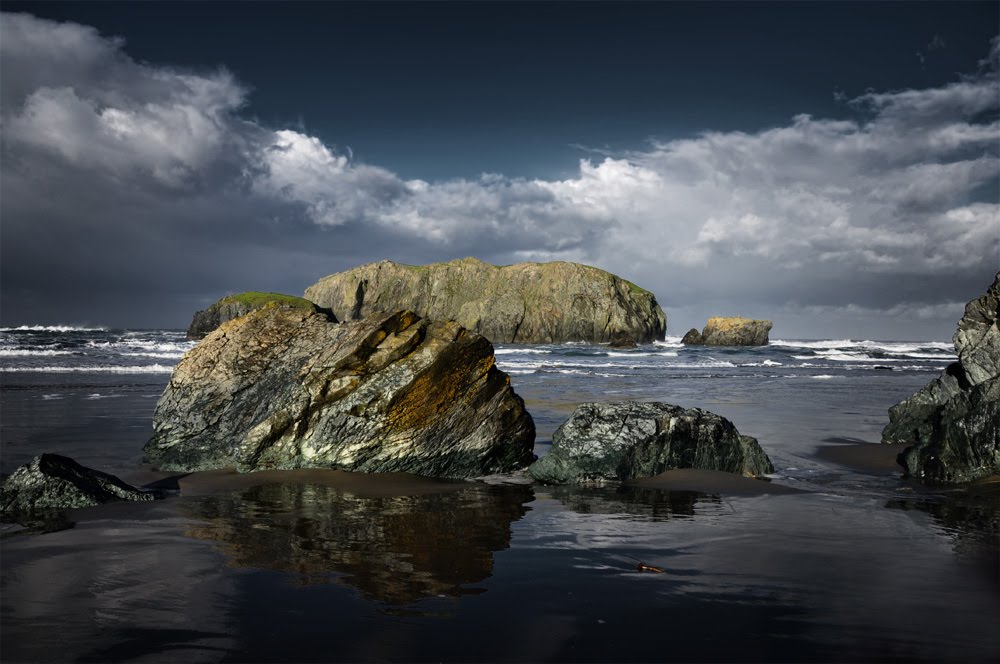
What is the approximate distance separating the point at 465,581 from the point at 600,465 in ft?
16.6

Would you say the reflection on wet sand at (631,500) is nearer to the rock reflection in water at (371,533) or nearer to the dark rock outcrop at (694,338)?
the rock reflection in water at (371,533)

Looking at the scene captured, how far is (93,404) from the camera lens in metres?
19.0

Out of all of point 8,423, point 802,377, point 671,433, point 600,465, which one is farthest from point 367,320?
point 802,377

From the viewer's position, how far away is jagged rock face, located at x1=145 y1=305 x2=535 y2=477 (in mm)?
10547

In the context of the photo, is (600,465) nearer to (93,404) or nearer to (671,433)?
(671,433)

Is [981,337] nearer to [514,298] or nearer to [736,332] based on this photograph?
[736,332]

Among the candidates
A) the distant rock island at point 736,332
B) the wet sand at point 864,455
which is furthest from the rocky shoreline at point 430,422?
the distant rock island at point 736,332

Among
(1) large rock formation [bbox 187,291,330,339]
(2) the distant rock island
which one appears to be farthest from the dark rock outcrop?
(1) large rock formation [bbox 187,291,330,339]

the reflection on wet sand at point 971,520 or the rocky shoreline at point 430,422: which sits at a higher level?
the rocky shoreline at point 430,422

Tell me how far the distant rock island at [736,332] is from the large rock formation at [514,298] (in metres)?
18.3

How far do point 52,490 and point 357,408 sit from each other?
428cm

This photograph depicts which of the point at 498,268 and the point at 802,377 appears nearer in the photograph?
the point at 802,377

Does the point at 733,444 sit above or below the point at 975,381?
below

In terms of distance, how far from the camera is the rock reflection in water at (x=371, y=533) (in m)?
5.39
